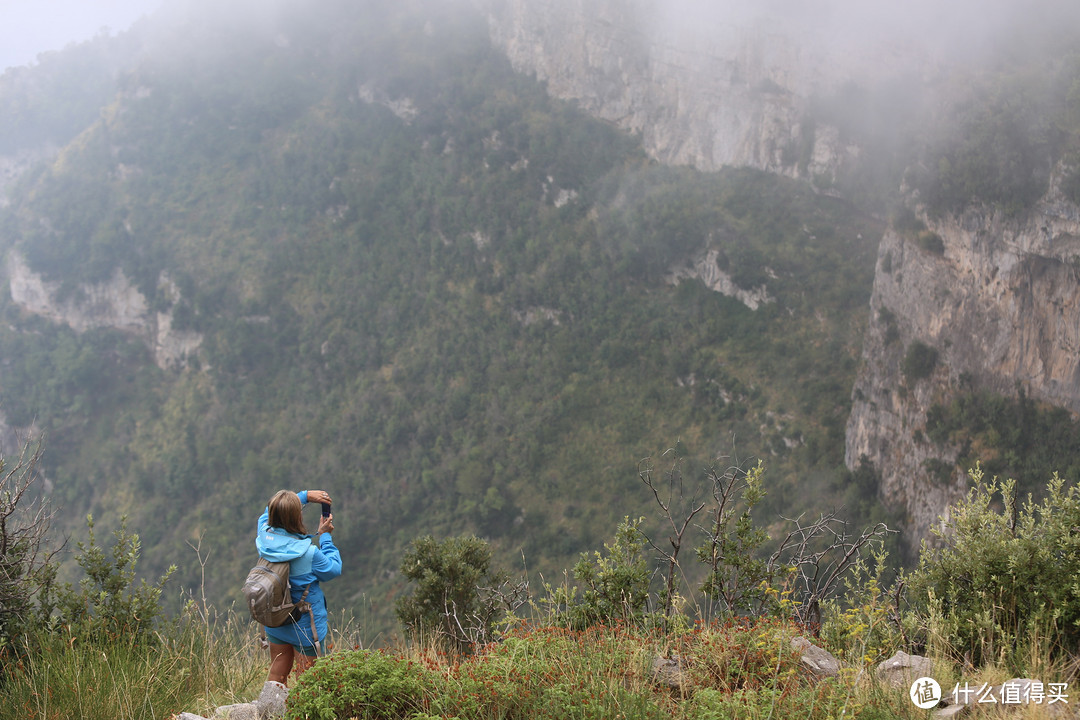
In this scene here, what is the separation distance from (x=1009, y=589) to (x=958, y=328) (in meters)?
29.8

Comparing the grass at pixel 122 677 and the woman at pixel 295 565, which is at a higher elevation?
the woman at pixel 295 565

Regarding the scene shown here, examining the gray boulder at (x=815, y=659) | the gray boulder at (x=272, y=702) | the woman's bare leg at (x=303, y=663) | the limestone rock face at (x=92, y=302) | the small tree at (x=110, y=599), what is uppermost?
the gray boulder at (x=815, y=659)

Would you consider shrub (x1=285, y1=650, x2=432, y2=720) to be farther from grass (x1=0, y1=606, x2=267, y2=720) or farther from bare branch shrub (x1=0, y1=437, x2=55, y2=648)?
bare branch shrub (x1=0, y1=437, x2=55, y2=648)

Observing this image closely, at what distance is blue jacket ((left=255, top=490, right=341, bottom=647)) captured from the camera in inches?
174

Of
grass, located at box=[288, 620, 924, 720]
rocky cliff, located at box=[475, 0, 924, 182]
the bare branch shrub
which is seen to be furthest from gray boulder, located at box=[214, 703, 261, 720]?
rocky cliff, located at box=[475, 0, 924, 182]

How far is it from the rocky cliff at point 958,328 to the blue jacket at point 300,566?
2686 cm

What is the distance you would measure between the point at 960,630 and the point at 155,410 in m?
63.3

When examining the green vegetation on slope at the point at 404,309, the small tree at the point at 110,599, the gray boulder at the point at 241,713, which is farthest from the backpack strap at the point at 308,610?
the green vegetation on slope at the point at 404,309

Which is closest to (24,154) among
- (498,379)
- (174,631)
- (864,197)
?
(498,379)

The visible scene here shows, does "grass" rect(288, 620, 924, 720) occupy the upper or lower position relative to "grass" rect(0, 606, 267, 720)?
upper

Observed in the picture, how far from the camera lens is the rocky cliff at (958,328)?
80.6ft

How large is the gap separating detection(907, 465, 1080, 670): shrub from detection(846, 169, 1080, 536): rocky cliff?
24.4 metres

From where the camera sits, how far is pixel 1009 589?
399 centimetres

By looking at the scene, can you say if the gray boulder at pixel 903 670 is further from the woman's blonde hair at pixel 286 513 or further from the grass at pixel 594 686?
the woman's blonde hair at pixel 286 513
